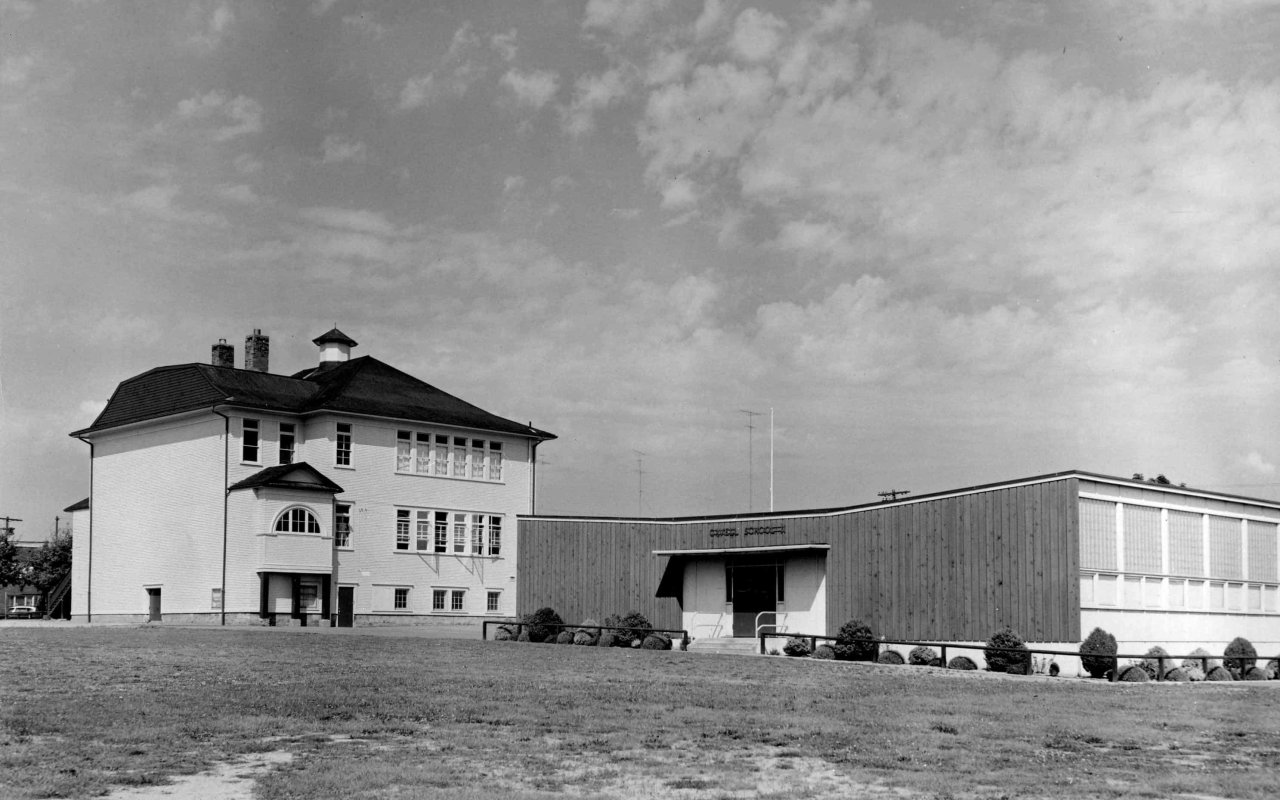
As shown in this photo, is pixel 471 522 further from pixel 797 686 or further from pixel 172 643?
pixel 797 686

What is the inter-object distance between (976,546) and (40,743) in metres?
24.0

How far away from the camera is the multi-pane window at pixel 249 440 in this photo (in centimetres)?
5291

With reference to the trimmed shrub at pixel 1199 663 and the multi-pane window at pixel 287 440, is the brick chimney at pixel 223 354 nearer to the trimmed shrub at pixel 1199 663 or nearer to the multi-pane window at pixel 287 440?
the multi-pane window at pixel 287 440

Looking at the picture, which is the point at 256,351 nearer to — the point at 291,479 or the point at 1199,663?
the point at 291,479

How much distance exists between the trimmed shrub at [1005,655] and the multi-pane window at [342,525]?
96.8ft

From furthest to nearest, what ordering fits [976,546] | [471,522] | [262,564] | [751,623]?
[471,522] < [262,564] < [751,623] < [976,546]

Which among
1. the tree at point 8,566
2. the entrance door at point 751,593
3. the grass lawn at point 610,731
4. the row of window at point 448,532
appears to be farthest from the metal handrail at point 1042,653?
the tree at point 8,566

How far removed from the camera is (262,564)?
5103 cm

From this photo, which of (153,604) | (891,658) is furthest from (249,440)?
(891,658)

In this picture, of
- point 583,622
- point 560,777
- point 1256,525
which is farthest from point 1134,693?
point 583,622

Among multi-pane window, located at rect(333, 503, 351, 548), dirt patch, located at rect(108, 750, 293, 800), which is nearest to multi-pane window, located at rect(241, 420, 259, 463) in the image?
multi-pane window, located at rect(333, 503, 351, 548)

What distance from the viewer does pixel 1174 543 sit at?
114 feet

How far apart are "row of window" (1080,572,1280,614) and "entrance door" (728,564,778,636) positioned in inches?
427

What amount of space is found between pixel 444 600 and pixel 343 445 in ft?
25.2
